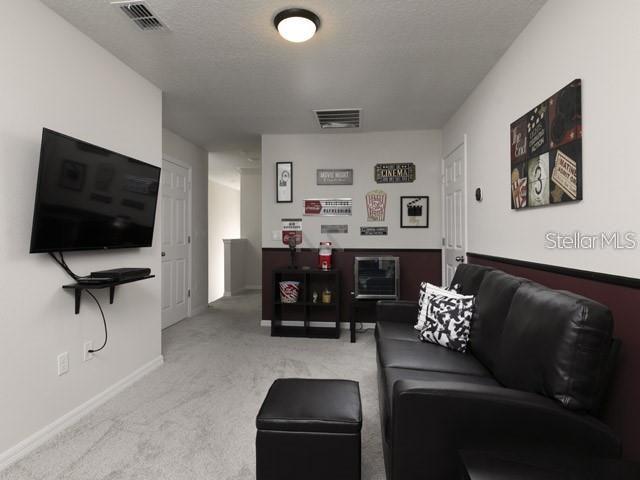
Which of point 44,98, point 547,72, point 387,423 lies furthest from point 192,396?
point 547,72

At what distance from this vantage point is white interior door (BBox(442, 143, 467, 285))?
3.49 m

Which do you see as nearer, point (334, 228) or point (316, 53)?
point (316, 53)

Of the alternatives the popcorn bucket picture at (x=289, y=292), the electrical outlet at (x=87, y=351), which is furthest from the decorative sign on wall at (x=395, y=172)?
the electrical outlet at (x=87, y=351)

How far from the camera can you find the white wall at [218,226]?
8.12 meters

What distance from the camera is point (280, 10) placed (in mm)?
2082

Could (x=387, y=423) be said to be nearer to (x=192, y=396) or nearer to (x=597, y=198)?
(x=597, y=198)

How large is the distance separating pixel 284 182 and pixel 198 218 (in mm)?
1651

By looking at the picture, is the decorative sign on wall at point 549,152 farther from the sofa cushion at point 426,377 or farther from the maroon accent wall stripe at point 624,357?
the sofa cushion at point 426,377

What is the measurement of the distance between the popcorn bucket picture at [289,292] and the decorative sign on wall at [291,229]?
57cm

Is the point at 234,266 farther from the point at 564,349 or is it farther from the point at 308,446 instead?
the point at 564,349

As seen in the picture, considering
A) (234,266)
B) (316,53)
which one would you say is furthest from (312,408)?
(234,266)

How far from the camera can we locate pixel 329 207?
14.9 feet

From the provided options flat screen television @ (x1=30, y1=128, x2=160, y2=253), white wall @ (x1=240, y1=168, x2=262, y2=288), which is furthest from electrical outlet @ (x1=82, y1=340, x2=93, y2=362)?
white wall @ (x1=240, y1=168, x2=262, y2=288)

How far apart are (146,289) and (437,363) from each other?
2418mm
